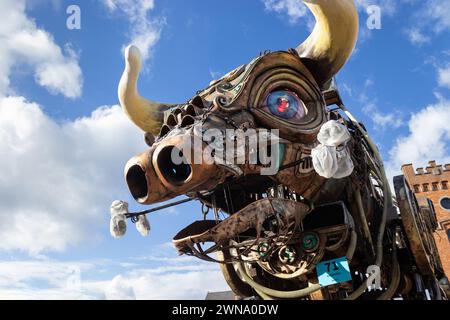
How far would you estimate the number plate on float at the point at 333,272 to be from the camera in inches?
169

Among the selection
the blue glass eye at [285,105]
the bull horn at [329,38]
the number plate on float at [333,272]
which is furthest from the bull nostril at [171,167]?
the bull horn at [329,38]

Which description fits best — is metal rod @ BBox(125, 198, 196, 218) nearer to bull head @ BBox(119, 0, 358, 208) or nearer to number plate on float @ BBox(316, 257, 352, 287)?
bull head @ BBox(119, 0, 358, 208)

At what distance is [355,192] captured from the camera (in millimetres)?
4766

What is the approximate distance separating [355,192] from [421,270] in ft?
4.42

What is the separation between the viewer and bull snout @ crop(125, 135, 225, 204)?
350 cm

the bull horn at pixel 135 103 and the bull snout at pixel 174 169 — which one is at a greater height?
the bull horn at pixel 135 103

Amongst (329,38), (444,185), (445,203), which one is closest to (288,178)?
(329,38)

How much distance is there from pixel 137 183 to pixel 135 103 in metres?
1.75

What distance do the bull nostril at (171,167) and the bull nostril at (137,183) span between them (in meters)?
0.28

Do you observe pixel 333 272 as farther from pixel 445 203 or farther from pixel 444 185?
pixel 444 185

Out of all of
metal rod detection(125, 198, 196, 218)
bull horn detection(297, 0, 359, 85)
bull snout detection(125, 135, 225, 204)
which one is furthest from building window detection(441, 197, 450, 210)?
bull snout detection(125, 135, 225, 204)

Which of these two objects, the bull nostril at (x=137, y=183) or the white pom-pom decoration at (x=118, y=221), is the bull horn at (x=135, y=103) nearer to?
the white pom-pom decoration at (x=118, y=221)
